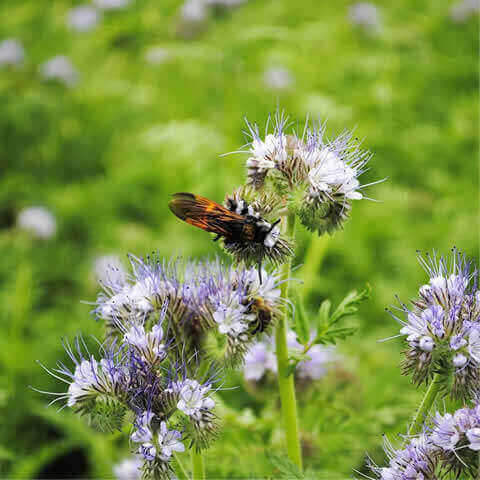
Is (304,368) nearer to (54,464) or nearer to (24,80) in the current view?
(54,464)

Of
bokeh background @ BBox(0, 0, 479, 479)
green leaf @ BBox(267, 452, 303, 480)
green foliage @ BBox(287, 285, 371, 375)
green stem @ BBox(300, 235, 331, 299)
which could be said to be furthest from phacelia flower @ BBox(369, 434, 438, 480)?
green stem @ BBox(300, 235, 331, 299)

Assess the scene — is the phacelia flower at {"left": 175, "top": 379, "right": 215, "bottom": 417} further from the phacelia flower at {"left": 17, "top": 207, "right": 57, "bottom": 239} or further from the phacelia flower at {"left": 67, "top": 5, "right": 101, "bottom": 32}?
the phacelia flower at {"left": 67, "top": 5, "right": 101, "bottom": 32}

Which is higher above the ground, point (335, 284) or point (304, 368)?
point (335, 284)

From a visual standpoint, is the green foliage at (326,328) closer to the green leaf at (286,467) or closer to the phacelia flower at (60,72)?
the green leaf at (286,467)

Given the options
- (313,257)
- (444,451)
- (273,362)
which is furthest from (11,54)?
(444,451)

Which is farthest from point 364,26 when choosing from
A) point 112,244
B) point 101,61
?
point 112,244

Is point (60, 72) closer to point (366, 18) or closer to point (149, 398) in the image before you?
point (366, 18)
